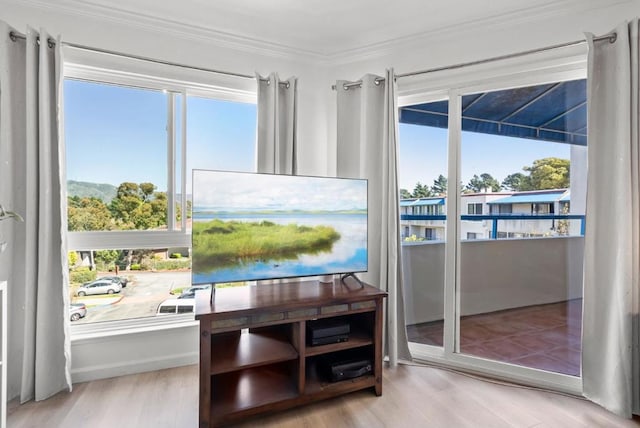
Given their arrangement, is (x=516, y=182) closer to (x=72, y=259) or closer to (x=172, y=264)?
(x=172, y=264)

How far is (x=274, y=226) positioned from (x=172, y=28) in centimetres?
168

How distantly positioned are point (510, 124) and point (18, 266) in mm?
3516

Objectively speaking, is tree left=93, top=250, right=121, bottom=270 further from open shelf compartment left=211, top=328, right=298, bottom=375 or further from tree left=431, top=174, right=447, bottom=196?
tree left=431, top=174, right=447, bottom=196

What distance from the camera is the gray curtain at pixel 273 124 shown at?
8.38 ft

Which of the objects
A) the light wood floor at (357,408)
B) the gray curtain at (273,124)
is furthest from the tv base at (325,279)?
the gray curtain at (273,124)

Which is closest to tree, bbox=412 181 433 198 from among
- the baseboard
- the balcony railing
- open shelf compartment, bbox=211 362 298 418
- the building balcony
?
the balcony railing

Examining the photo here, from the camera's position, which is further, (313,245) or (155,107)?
(155,107)

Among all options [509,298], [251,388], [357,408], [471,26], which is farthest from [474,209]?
[251,388]

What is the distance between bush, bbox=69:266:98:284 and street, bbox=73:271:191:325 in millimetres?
171

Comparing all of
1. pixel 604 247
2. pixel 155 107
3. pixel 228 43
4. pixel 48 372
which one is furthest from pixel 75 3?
pixel 604 247

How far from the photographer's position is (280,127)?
2629mm

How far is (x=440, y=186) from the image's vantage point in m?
2.62

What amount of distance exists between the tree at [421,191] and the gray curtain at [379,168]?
11.0 inches

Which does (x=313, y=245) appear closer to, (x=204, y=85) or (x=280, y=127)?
(x=280, y=127)
